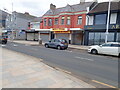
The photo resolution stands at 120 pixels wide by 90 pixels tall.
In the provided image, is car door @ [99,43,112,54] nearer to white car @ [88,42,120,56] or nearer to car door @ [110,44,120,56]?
white car @ [88,42,120,56]

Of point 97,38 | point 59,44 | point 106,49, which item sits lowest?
point 106,49

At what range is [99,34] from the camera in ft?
58.5

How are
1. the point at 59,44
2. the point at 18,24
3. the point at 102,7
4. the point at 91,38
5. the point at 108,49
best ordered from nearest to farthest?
the point at 108,49 < the point at 59,44 < the point at 102,7 < the point at 91,38 < the point at 18,24

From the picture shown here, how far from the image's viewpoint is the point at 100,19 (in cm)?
1786

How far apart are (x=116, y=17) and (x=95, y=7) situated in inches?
199

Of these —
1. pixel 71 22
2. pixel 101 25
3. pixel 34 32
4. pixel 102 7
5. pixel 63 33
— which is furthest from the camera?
pixel 34 32

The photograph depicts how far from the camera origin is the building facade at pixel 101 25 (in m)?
16.1

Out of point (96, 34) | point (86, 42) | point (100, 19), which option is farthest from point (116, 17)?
point (86, 42)

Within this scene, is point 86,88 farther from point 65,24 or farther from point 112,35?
point 65,24

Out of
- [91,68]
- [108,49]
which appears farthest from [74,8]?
[91,68]

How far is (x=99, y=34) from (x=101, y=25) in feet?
5.85

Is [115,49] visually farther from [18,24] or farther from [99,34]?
[18,24]

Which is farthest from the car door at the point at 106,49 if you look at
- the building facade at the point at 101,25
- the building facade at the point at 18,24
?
the building facade at the point at 18,24

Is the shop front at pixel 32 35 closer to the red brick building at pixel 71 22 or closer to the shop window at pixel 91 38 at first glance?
the red brick building at pixel 71 22
